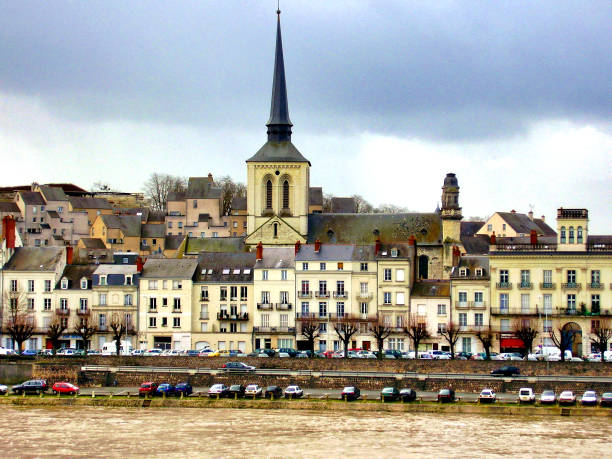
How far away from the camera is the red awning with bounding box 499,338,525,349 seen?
294 ft

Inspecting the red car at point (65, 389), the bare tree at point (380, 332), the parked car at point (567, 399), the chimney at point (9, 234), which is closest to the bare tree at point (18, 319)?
the chimney at point (9, 234)

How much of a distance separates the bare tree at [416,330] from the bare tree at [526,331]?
19.1 ft

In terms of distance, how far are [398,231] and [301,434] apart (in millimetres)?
48761

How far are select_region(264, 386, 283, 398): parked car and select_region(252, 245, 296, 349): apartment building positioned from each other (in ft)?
60.2

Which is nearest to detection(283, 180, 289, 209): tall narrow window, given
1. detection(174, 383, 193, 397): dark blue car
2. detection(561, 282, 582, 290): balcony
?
detection(561, 282, 582, 290): balcony

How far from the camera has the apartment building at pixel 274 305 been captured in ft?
310

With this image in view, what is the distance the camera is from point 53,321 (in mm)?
95875

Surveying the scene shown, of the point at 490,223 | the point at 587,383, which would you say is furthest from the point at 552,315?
the point at 490,223

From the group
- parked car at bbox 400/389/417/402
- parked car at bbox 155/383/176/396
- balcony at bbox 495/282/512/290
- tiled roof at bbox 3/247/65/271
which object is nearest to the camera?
parked car at bbox 400/389/417/402

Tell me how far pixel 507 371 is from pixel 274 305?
70.2 feet

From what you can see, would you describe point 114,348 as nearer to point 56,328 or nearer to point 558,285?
point 56,328

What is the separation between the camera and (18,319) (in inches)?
3748

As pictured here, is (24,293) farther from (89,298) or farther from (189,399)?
(189,399)

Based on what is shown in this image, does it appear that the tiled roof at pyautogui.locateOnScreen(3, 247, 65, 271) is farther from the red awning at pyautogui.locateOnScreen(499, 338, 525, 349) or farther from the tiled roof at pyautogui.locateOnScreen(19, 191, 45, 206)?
the tiled roof at pyautogui.locateOnScreen(19, 191, 45, 206)
